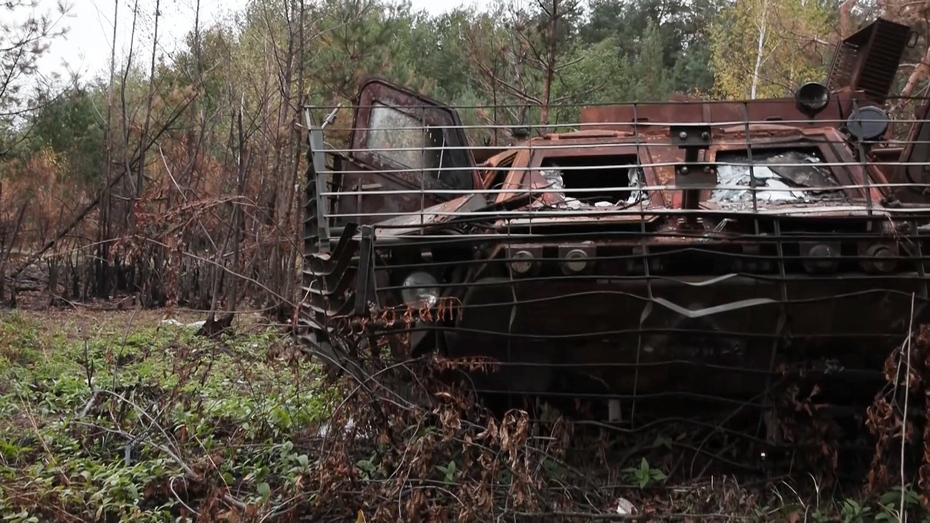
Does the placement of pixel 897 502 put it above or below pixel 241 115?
below

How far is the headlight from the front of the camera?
162 inches

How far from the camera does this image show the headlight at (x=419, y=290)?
13.5 ft

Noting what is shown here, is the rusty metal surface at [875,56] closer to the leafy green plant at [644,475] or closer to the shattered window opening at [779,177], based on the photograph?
the shattered window opening at [779,177]

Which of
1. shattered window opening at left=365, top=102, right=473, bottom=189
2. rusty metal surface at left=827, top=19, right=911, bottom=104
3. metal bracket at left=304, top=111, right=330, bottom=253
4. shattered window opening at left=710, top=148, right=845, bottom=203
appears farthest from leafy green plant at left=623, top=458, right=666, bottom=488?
rusty metal surface at left=827, top=19, right=911, bottom=104

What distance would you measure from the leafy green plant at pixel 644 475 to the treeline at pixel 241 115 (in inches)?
111

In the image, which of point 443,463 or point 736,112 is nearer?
point 443,463

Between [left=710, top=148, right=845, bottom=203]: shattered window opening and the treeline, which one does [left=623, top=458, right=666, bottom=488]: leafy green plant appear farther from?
the treeline

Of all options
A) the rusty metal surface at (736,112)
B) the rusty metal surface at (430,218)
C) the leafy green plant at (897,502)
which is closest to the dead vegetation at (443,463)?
the leafy green plant at (897,502)

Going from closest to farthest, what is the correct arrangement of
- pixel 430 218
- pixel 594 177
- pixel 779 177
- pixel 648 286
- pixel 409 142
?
pixel 648 286, pixel 430 218, pixel 779 177, pixel 594 177, pixel 409 142

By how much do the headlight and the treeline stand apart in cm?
178

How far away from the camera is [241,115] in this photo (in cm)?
1121

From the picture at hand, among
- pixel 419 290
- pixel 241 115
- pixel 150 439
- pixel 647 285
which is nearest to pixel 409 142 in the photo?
pixel 419 290

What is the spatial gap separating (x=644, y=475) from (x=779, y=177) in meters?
1.81

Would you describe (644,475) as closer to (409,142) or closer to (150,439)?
(150,439)
